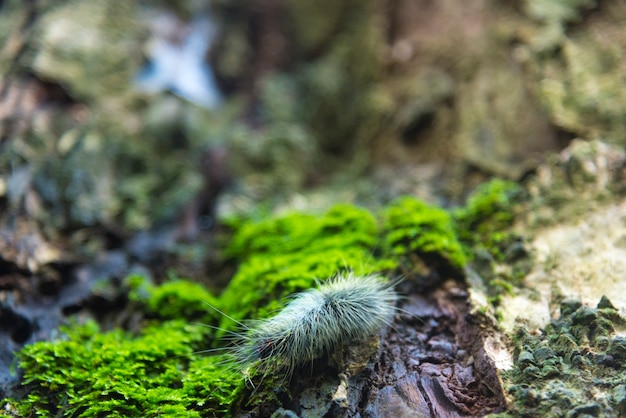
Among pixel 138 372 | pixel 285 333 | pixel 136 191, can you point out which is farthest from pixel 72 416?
pixel 136 191

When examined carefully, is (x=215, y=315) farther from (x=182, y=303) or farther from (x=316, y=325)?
(x=316, y=325)

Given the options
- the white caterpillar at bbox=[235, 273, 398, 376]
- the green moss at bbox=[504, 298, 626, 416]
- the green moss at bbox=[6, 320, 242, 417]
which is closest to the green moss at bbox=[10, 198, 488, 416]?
the green moss at bbox=[6, 320, 242, 417]

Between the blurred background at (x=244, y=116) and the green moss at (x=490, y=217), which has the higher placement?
the blurred background at (x=244, y=116)

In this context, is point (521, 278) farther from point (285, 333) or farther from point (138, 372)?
point (138, 372)

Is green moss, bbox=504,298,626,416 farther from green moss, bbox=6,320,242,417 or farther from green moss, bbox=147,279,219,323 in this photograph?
green moss, bbox=147,279,219,323

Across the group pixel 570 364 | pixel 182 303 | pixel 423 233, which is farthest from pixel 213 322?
pixel 570 364

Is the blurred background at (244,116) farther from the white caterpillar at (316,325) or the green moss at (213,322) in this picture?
the white caterpillar at (316,325)

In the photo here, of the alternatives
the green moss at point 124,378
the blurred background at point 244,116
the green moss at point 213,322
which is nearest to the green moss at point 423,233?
the green moss at point 213,322
